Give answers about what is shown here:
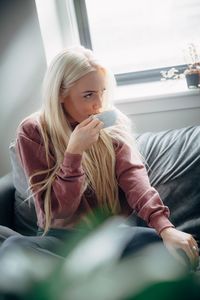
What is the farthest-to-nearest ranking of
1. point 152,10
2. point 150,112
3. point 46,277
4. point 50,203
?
point 152,10
point 150,112
point 50,203
point 46,277

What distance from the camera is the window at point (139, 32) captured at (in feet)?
5.28

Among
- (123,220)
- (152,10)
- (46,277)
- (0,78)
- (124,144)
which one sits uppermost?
(152,10)

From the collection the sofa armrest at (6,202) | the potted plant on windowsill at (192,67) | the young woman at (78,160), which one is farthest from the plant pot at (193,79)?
the sofa armrest at (6,202)

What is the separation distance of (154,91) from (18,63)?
0.59 meters

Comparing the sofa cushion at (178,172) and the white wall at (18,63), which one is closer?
the sofa cushion at (178,172)

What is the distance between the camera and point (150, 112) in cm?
150

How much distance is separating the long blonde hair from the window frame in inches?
24.0

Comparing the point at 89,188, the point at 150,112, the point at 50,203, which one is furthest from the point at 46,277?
the point at 150,112

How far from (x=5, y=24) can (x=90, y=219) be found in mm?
916

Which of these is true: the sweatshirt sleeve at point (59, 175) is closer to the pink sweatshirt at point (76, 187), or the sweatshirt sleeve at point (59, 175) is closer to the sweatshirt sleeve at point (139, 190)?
the pink sweatshirt at point (76, 187)

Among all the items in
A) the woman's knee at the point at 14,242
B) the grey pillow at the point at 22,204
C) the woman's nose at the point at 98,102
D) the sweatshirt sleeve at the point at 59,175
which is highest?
the woman's nose at the point at 98,102

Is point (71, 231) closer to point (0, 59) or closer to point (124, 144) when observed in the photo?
point (124, 144)

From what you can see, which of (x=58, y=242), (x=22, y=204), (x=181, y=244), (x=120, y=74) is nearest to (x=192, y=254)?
(x=181, y=244)

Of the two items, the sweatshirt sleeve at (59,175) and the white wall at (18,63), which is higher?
the white wall at (18,63)
